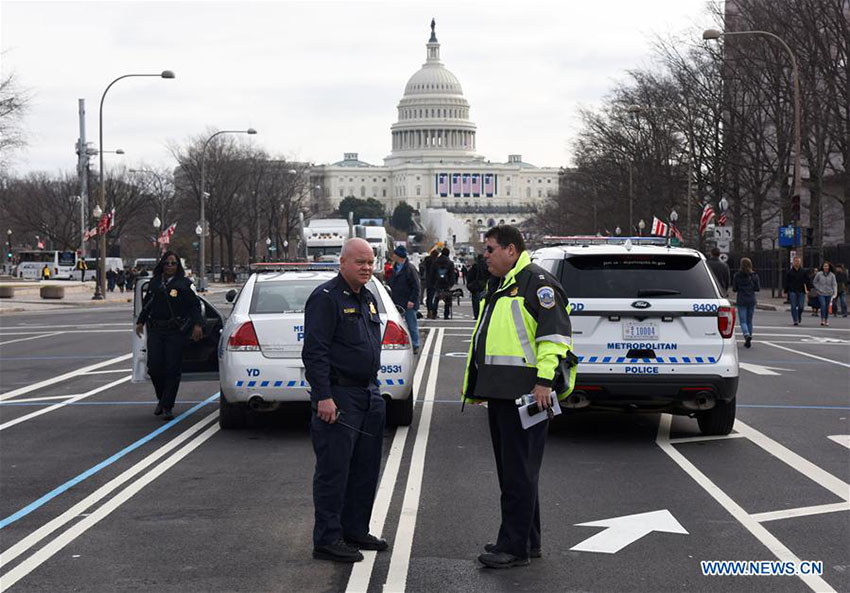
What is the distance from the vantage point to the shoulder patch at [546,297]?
22.6 ft

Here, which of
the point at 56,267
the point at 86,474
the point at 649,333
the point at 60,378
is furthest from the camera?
the point at 56,267

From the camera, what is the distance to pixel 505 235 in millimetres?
7129

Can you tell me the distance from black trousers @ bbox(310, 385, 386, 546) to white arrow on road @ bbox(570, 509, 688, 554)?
1.25 metres

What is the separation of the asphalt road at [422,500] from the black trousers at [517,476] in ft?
0.66

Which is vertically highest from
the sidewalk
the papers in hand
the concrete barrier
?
the papers in hand

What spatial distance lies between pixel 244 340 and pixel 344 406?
461cm

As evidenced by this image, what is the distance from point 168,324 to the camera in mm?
12953

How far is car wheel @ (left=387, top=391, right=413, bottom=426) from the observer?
11992 mm

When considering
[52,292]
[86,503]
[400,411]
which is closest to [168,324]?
[400,411]

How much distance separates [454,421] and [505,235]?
5.86 m

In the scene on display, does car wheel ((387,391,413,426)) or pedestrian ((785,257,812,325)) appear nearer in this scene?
car wheel ((387,391,413,426))

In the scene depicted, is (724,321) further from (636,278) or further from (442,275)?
(442,275)

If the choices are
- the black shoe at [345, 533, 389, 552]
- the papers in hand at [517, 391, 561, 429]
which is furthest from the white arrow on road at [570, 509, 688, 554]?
the black shoe at [345, 533, 389, 552]

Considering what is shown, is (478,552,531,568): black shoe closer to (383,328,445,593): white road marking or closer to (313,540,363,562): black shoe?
(383,328,445,593): white road marking
